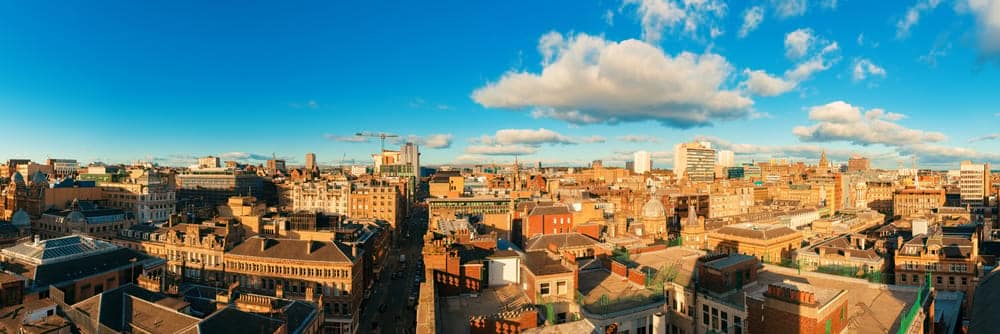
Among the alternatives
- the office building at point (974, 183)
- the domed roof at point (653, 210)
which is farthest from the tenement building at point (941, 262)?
the office building at point (974, 183)

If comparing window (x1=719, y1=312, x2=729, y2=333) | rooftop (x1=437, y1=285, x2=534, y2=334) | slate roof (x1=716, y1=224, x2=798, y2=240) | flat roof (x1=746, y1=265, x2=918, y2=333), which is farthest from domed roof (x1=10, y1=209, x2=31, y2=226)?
slate roof (x1=716, y1=224, x2=798, y2=240)

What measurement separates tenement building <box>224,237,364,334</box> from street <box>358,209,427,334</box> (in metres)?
2.83

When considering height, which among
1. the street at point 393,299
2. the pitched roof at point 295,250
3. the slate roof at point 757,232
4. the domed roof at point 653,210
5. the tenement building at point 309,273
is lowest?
the street at point 393,299

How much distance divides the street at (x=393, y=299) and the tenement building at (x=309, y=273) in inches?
111

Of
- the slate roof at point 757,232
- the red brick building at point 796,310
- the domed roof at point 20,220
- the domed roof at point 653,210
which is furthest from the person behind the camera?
the domed roof at point 653,210

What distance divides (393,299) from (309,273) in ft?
45.7

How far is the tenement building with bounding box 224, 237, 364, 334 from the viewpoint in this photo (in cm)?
5419

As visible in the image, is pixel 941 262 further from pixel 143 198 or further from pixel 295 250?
pixel 143 198

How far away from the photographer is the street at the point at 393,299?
56.0 metres

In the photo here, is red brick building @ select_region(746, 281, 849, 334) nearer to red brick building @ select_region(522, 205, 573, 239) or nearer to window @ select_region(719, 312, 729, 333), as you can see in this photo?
window @ select_region(719, 312, 729, 333)

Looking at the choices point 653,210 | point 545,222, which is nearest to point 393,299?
point 545,222

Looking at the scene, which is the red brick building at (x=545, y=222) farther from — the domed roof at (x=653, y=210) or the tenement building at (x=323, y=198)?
the tenement building at (x=323, y=198)

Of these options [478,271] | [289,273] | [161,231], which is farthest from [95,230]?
[478,271]

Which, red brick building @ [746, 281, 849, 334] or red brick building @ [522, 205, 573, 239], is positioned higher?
red brick building @ [746, 281, 849, 334]
